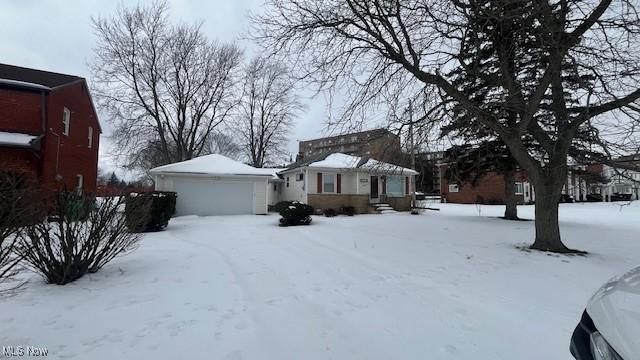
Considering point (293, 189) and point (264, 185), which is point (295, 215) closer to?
point (264, 185)

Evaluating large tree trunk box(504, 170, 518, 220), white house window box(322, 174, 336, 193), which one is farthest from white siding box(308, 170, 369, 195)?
large tree trunk box(504, 170, 518, 220)

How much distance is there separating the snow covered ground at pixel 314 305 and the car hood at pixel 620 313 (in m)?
1.63

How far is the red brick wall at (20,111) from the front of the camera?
1418 cm

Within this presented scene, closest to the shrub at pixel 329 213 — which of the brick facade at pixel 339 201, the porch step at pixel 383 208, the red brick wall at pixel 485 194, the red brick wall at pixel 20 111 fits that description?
the brick facade at pixel 339 201

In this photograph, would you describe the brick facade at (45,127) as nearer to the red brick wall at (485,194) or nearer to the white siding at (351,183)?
the white siding at (351,183)

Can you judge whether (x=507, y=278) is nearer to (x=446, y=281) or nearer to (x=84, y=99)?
(x=446, y=281)

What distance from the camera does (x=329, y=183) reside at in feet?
73.8

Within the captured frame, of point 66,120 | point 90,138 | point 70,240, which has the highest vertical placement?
point 66,120

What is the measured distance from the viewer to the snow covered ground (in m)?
3.29

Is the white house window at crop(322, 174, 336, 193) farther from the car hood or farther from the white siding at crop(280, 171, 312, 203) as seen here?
the car hood

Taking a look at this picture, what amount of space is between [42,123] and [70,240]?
1290 cm

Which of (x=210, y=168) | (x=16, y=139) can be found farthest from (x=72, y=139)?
(x=210, y=168)

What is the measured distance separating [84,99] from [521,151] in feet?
72.4

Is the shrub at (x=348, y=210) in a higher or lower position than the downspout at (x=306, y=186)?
Result: lower
